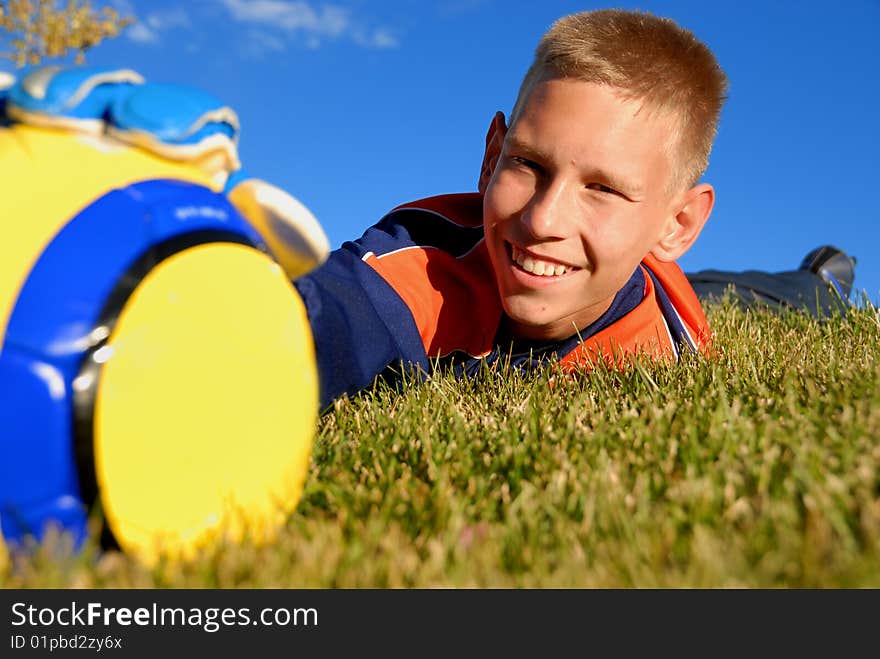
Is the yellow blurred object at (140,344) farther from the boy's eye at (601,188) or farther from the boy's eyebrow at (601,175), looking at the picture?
the boy's eye at (601,188)

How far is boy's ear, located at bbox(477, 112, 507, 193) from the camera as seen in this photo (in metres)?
3.38

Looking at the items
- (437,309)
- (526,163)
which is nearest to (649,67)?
(526,163)

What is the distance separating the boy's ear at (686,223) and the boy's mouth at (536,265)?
67 centimetres

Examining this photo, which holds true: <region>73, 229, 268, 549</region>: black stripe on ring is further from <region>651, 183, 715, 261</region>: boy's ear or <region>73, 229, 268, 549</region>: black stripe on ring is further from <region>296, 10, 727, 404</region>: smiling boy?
<region>651, 183, 715, 261</region>: boy's ear

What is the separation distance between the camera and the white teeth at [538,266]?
9.86ft

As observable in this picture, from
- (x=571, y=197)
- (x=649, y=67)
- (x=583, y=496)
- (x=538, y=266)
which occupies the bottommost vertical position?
(x=583, y=496)

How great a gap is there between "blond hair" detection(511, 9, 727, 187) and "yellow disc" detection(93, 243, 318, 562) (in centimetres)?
183

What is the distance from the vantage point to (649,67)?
3043mm

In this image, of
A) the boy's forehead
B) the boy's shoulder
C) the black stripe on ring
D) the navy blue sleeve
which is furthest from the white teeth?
the black stripe on ring

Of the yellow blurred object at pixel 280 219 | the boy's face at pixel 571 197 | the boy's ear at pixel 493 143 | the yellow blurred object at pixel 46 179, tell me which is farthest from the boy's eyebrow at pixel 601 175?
the yellow blurred object at pixel 46 179

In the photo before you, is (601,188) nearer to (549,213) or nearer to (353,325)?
(549,213)

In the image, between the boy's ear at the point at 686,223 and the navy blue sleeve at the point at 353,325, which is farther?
the boy's ear at the point at 686,223

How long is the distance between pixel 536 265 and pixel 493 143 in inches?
27.3
